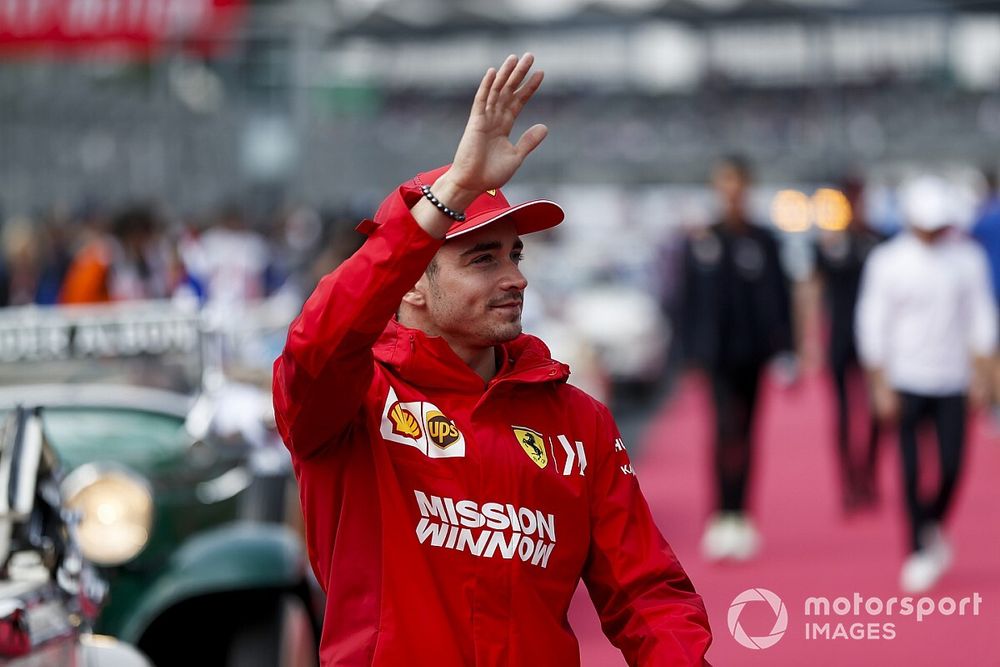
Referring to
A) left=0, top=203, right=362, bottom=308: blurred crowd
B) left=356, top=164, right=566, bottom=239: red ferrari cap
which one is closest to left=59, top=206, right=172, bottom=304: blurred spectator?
left=0, top=203, right=362, bottom=308: blurred crowd

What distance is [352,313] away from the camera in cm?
255

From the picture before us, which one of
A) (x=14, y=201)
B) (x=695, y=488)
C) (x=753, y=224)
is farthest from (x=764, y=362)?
(x=14, y=201)

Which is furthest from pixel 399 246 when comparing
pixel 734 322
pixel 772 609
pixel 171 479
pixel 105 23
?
pixel 105 23

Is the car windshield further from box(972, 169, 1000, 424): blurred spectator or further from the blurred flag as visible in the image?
the blurred flag

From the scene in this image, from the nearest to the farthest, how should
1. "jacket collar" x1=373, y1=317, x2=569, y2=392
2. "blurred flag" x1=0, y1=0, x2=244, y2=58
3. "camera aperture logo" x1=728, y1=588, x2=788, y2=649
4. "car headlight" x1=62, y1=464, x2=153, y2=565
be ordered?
"jacket collar" x1=373, y1=317, x2=569, y2=392 → "camera aperture logo" x1=728, y1=588, x2=788, y2=649 → "car headlight" x1=62, y1=464, x2=153, y2=565 → "blurred flag" x1=0, y1=0, x2=244, y2=58

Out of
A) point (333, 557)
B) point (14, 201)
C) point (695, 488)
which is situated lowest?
point (695, 488)

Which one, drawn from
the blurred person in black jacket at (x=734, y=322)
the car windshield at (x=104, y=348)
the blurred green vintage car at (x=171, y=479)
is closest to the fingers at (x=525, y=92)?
the blurred green vintage car at (x=171, y=479)

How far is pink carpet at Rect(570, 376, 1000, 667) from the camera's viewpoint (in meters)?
3.08

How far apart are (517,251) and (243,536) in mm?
2907

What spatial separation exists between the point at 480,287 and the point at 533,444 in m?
0.28

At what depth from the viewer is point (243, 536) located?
5578mm

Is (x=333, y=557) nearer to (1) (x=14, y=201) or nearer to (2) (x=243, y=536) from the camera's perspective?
(2) (x=243, y=536)

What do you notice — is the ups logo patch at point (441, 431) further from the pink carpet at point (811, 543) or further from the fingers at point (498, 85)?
the pink carpet at point (811, 543)

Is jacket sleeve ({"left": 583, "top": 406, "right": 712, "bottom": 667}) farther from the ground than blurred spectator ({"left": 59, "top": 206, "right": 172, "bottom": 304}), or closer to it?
farther from the ground
